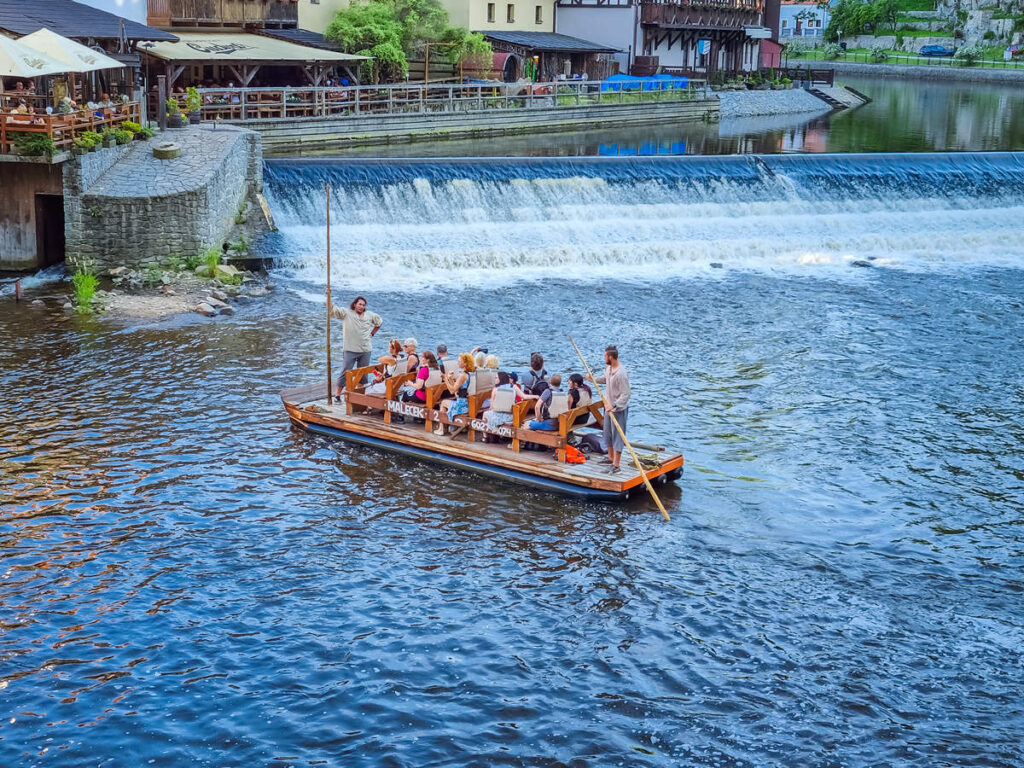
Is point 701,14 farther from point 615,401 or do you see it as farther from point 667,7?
point 615,401

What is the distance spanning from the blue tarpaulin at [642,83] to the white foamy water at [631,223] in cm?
2585

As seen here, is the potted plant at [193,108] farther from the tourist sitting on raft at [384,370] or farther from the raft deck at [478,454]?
the tourist sitting on raft at [384,370]

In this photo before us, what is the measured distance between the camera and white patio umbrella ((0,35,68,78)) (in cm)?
2786

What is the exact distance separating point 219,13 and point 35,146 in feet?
85.9

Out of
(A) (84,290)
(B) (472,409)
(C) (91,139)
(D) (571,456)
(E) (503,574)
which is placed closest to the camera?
(E) (503,574)

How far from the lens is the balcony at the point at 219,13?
51125 millimetres

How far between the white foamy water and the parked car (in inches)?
3836

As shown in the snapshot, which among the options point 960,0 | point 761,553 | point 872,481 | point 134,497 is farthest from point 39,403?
point 960,0

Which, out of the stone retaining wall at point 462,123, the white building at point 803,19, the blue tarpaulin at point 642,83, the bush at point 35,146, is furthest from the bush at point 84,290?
the white building at point 803,19

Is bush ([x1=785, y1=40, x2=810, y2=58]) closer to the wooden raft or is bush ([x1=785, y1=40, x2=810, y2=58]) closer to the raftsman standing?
the raftsman standing

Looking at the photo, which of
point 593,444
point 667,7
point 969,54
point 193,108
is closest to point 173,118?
point 193,108

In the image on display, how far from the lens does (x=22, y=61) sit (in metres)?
28.4

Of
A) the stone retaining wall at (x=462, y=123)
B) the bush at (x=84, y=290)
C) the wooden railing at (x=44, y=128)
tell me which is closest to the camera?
the bush at (x=84, y=290)

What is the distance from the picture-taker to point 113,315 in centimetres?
2686
